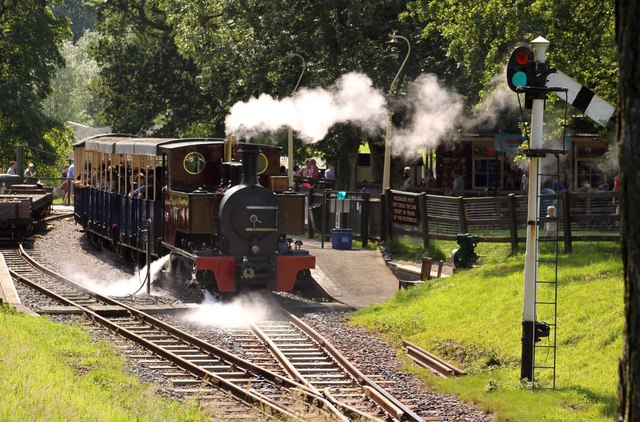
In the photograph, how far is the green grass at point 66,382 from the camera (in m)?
8.92

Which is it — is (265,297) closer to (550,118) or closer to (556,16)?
(556,16)

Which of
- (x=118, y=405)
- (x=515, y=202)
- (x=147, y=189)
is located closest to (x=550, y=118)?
(x=515, y=202)

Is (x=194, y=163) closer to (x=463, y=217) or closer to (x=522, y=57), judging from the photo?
(x=463, y=217)

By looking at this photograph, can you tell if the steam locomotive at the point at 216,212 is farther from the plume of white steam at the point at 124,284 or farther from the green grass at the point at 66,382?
the green grass at the point at 66,382

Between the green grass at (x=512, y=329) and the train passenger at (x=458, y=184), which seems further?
the train passenger at (x=458, y=184)

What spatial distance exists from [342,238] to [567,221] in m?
7.32

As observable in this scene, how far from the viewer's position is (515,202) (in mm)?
21391

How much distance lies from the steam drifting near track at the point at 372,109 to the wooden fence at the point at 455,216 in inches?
77.7

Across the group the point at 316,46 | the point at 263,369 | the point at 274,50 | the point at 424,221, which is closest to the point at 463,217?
the point at 424,221

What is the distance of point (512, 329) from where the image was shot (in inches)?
585

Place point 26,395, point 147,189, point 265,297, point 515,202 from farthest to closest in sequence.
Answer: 1. point 147,189
2. point 515,202
3. point 265,297
4. point 26,395

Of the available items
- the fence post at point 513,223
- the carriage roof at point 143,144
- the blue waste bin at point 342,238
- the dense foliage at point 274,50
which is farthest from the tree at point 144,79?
the fence post at point 513,223

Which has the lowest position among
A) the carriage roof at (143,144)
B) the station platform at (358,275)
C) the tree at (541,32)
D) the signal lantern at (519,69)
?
the station platform at (358,275)

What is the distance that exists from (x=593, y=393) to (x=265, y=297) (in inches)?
345
